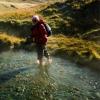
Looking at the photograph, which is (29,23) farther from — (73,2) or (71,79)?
(71,79)

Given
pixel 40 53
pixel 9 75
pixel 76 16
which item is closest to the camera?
pixel 9 75

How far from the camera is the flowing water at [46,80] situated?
19420 mm

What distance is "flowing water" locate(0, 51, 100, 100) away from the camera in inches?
765

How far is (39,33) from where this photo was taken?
977 inches

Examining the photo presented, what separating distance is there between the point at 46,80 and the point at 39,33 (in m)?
4.21

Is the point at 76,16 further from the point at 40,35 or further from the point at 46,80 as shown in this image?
the point at 46,80

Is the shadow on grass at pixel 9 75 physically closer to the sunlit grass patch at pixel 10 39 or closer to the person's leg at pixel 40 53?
the person's leg at pixel 40 53

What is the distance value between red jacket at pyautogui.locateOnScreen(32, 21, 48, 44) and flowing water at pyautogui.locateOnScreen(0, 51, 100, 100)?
192 cm

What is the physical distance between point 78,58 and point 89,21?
11.0 metres

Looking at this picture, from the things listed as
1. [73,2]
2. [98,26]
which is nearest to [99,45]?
[98,26]

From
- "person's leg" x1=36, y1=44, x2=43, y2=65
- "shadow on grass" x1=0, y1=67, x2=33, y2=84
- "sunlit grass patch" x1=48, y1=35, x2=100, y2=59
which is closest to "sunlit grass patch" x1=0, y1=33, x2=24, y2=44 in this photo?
"sunlit grass patch" x1=48, y1=35, x2=100, y2=59

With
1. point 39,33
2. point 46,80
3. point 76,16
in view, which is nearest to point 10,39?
point 39,33

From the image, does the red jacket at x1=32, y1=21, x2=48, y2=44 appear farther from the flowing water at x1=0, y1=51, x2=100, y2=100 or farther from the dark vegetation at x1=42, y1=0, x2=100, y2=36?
the dark vegetation at x1=42, y1=0, x2=100, y2=36

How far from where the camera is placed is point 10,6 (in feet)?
218
